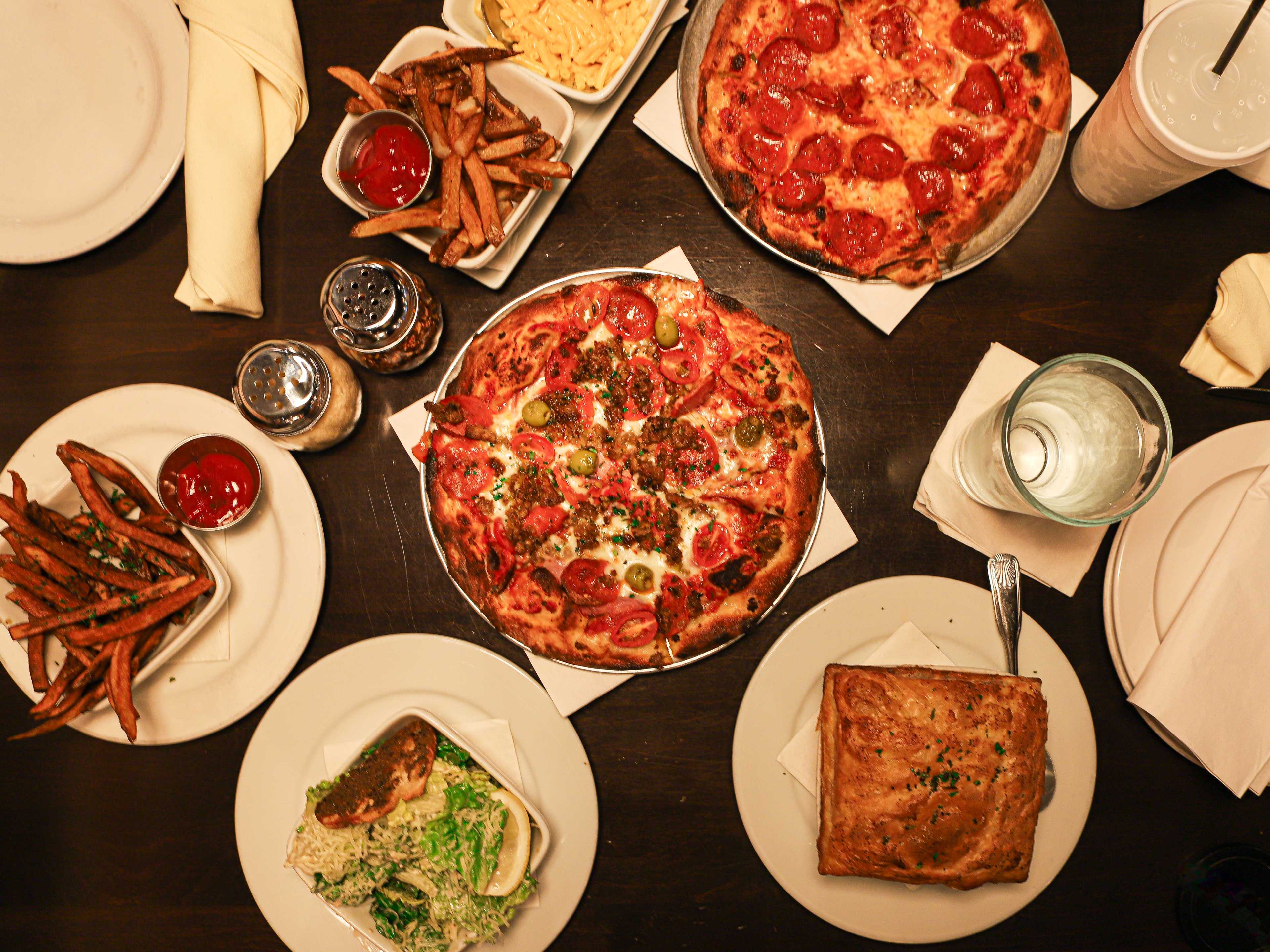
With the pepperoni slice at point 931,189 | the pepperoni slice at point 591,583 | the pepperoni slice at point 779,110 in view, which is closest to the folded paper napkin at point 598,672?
the pepperoni slice at point 591,583

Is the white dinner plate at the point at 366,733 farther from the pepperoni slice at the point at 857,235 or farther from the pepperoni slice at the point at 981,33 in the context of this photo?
the pepperoni slice at the point at 981,33

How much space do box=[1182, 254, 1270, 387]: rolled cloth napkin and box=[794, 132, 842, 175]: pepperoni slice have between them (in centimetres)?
144

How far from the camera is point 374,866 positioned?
2.41m

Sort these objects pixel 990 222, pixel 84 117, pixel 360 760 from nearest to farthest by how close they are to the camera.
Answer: pixel 360 760 < pixel 990 222 < pixel 84 117

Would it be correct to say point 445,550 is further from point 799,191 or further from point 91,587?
point 799,191

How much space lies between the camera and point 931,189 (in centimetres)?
254

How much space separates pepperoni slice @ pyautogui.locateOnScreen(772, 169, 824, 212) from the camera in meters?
2.55

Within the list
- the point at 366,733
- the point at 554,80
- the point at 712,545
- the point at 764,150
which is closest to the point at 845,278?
the point at 764,150

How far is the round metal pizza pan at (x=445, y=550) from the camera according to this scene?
247 cm

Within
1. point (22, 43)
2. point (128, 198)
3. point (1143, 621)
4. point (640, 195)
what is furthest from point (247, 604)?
point (1143, 621)

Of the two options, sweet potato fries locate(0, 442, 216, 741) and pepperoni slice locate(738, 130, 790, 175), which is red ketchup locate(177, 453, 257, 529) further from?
pepperoni slice locate(738, 130, 790, 175)

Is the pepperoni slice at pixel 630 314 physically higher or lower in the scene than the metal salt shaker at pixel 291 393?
higher

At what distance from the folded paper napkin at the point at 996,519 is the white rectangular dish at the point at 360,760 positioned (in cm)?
171

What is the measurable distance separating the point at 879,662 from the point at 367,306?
2.12 metres
